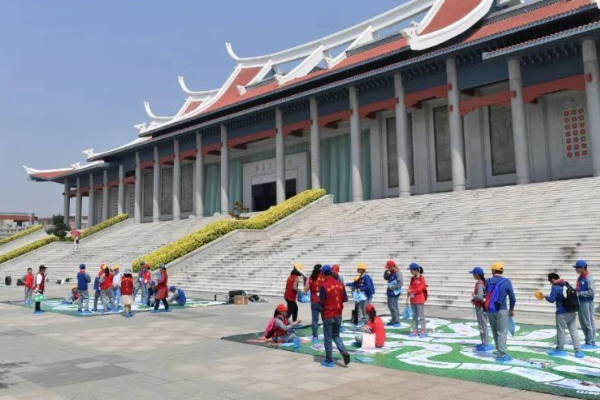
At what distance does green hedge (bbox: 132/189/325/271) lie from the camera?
2305cm

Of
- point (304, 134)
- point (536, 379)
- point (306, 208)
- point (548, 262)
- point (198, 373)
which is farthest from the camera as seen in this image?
point (304, 134)

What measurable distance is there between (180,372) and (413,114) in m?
25.3

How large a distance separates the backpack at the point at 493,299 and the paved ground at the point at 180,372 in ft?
5.11

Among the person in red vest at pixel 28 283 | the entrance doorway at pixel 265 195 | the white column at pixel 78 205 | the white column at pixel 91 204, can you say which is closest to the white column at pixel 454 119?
the entrance doorway at pixel 265 195

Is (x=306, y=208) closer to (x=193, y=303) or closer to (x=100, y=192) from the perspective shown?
(x=193, y=303)

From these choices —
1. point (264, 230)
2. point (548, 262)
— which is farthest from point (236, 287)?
point (548, 262)

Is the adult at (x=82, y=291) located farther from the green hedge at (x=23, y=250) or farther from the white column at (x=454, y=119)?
the green hedge at (x=23, y=250)

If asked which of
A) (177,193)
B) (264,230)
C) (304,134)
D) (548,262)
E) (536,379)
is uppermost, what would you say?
(304,134)

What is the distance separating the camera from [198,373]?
23.7 ft

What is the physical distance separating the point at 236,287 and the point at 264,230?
682cm

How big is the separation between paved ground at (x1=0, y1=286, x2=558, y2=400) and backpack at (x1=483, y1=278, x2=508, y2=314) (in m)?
1.56

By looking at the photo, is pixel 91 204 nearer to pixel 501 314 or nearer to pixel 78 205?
pixel 78 205

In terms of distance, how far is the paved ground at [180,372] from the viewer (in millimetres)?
6117

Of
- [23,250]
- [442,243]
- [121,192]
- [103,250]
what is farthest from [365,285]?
[121,192]
